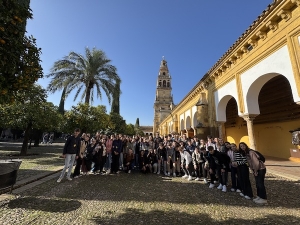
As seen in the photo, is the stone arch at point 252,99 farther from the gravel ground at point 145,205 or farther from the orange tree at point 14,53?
→ the orange tree at point 14,53

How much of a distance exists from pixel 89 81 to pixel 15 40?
457 inches

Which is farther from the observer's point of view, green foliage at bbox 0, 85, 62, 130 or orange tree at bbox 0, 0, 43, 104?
green foliage at bbox 0, 85, 62, 130

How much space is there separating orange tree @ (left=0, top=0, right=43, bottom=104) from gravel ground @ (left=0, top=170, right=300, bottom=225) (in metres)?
2.70

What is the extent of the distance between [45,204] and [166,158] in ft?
16.4

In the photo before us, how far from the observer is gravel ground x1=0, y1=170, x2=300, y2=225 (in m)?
3.25

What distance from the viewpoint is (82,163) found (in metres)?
7.26

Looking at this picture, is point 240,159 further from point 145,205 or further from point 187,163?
point 145,205

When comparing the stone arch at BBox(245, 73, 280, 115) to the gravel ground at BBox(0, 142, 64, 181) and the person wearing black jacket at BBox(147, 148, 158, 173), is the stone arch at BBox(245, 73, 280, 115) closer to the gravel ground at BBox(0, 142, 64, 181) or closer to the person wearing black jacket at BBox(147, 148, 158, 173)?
the person wearing black jacket at BBox(147, 148, 158, 173)

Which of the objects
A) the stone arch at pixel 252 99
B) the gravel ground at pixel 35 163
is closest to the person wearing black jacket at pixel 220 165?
the stone arch at pixel 252 99

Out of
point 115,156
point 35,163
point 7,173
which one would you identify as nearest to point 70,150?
point 115,156

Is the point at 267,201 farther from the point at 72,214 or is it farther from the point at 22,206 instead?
the point at 22,206

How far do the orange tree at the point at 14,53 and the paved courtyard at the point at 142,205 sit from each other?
2.67 meters

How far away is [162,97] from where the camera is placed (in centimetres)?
5362

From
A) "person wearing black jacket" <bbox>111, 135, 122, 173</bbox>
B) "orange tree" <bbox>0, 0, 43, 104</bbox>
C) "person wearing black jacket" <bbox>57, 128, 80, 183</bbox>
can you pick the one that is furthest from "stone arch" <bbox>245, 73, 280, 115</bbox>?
"orange tree" <bbox>0, 0, 43, 104</bbox>
